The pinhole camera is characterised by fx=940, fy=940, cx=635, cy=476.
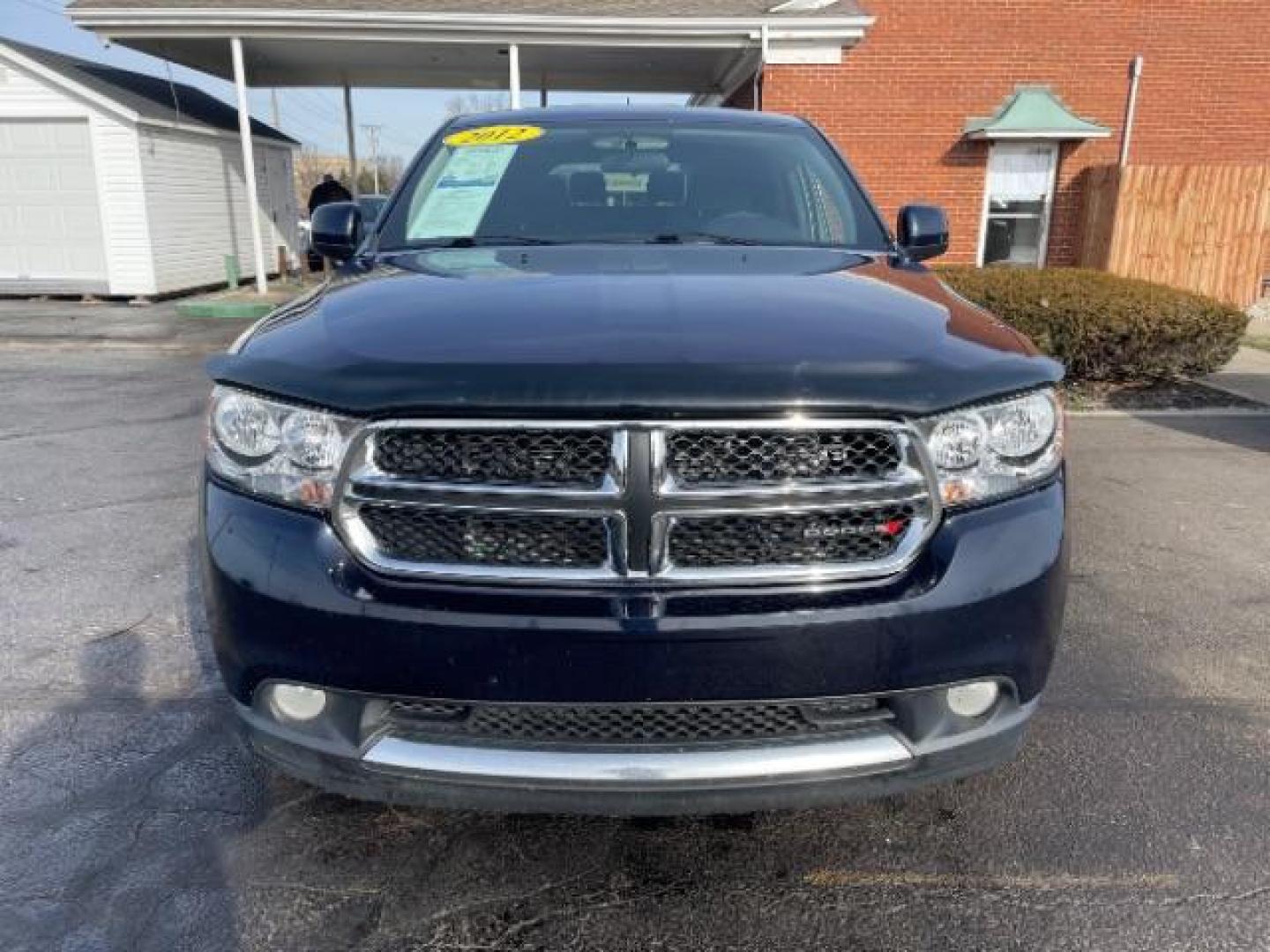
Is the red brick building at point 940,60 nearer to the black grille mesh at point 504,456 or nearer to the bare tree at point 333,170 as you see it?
the black grille mesh at point 504,456

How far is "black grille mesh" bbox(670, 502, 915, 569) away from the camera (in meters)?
1.78

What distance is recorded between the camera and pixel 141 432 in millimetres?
6625

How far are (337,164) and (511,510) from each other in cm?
6564

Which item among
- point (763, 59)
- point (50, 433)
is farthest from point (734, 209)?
point (763, 59)

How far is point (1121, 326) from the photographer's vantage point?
740 cm

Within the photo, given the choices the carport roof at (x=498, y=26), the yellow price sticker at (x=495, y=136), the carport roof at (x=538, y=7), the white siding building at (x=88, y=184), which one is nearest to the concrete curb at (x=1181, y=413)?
the yellow price sticker at (x=495, y=136)

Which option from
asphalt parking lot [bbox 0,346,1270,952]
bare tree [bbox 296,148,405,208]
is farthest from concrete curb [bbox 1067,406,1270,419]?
bare tree [bbox 296,148,405,208]

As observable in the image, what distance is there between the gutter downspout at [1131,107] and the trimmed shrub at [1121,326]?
256 inches

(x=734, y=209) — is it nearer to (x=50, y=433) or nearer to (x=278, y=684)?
(x=278, y=684)

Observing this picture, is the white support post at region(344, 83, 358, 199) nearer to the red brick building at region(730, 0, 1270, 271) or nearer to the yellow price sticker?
the red brick building at region(730, 0, 1270, 271)

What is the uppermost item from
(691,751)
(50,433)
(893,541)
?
(893,541)

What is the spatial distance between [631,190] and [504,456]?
177cm

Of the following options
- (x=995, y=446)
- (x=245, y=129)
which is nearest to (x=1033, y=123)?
(x=245, y=129)

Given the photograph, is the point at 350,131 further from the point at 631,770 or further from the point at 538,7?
the point at 631,770
